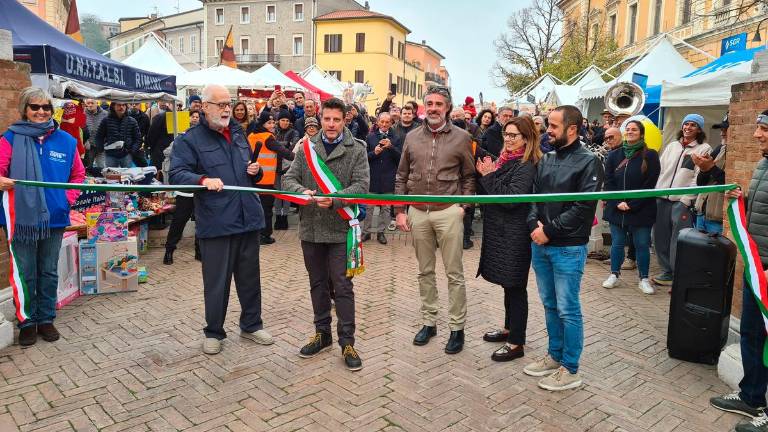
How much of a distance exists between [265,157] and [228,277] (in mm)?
3537

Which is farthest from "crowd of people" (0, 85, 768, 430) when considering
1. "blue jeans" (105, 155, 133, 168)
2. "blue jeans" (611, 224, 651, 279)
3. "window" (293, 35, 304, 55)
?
"window" (293, 35, 304, 55)

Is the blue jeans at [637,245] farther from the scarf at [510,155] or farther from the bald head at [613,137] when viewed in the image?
the scarf at [510,155]

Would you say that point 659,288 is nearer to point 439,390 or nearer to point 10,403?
point 439,390

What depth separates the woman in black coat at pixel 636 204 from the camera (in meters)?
6.92

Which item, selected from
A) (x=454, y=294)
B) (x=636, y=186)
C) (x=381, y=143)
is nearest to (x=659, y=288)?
(x=636, y=186)

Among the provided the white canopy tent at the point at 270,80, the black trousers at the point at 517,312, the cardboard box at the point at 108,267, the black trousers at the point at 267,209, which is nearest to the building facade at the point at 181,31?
the white canopy tent at the point at 270,80

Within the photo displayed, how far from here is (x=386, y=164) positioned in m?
8.84

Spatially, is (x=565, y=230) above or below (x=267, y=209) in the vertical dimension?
above

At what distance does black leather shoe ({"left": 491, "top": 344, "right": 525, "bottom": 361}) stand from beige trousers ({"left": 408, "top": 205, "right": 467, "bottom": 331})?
38 cm

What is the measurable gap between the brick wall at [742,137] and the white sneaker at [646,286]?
2.24 m

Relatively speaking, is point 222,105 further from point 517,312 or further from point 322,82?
point 322,82

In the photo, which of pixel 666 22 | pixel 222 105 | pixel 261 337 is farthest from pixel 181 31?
pixel 261 337

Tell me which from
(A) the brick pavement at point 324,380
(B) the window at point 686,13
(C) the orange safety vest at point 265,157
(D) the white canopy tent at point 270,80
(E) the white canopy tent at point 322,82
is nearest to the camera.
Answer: (A) the brick pavement at point 324,380

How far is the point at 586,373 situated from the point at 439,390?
1270 millimetres
